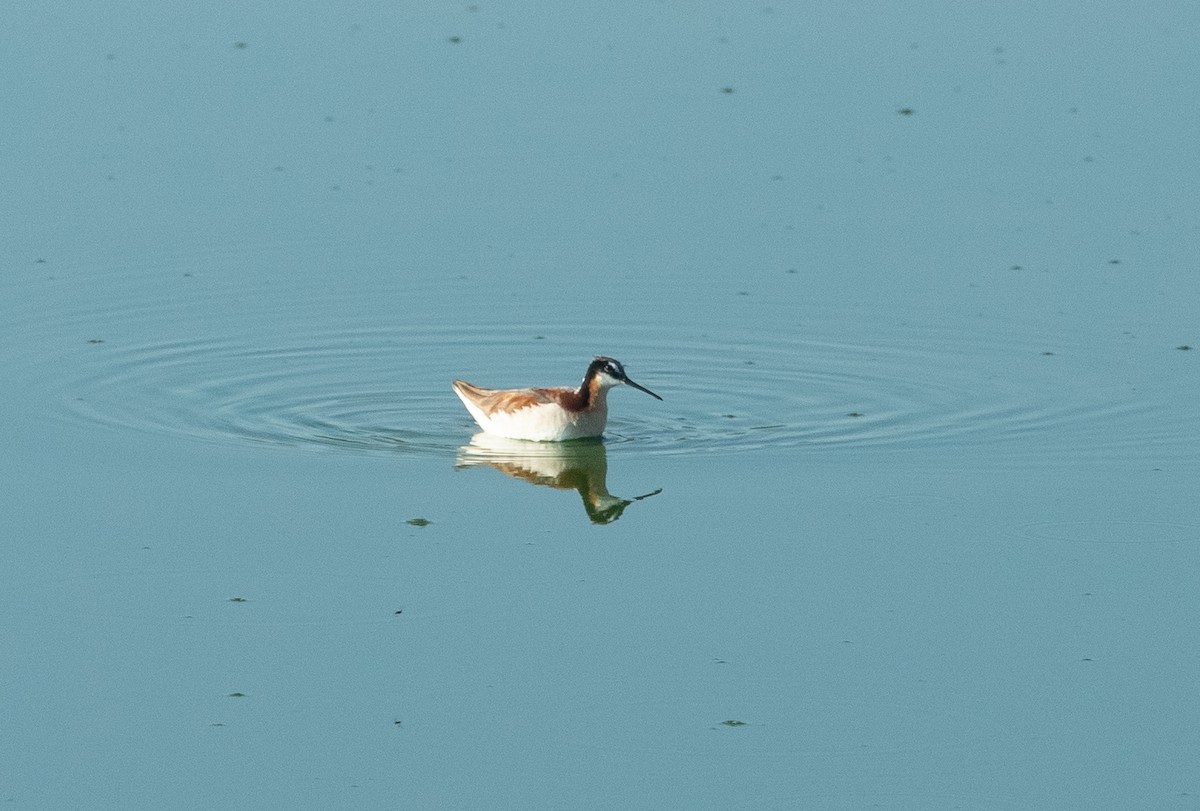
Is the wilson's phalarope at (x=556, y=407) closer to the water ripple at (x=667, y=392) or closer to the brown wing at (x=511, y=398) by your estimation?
the brown wing at (x=511, y=398)

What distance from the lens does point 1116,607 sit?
1278 cm

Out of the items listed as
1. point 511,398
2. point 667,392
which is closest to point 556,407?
point 511,398

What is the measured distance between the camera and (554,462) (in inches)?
642

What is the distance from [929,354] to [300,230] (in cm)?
715

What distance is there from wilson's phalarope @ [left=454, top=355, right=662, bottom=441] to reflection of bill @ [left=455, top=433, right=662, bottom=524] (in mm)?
107

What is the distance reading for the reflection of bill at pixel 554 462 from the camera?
603 inches

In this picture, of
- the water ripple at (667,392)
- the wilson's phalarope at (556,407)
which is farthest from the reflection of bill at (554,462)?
the water ripple at (667,392)

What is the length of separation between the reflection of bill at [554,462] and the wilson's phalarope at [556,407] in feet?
0.35

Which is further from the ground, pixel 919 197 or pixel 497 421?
pixel 919 197

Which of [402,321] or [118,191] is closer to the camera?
[402,321]

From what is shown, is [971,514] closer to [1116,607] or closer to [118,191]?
[1116,607]

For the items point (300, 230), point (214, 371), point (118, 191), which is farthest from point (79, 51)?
point (214, 371)

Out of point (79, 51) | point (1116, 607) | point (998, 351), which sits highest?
point (79, 51)

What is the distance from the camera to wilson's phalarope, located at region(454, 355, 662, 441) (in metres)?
16.4
